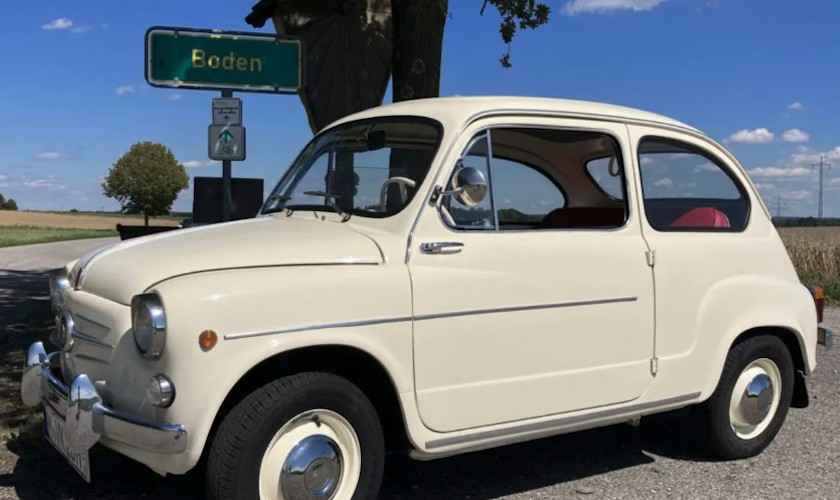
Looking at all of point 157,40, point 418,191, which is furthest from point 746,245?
point 157,40

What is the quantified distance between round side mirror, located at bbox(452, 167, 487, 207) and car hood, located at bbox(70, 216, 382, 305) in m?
0.48

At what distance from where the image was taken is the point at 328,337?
2.92 meters

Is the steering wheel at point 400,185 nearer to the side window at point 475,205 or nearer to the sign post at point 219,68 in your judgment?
the side window at point 475,205

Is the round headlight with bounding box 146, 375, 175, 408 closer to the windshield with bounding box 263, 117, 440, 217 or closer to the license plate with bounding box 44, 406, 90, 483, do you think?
the license plate with bounding box 44, 406, 90, 483

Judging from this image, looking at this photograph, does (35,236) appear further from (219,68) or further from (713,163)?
(713,163)

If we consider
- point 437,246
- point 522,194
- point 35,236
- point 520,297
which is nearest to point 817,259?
point 522,194

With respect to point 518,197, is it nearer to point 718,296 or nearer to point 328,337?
point 718,296

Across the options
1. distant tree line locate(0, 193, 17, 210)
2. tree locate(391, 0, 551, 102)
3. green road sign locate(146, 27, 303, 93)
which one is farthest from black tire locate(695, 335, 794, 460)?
distant tree line locate(0, 193, 17, 210)

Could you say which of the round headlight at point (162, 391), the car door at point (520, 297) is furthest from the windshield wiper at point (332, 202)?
the round headlight at point (162, 391)

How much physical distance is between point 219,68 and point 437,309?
4.84 m

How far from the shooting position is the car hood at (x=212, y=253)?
9.57 ft

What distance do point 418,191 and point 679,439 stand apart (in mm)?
2594

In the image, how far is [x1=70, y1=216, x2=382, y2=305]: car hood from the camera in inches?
115

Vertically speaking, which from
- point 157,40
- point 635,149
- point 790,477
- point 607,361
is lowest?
point 790,477
